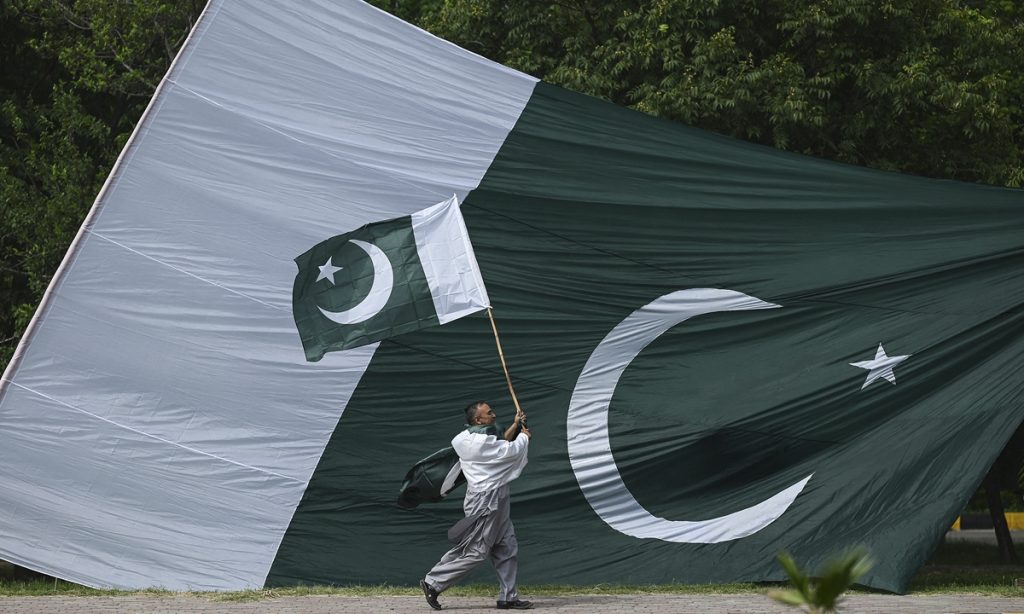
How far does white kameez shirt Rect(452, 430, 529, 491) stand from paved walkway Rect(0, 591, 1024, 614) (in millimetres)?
976

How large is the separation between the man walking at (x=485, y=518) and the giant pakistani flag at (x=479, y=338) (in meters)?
1.30

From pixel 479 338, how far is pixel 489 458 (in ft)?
5.98

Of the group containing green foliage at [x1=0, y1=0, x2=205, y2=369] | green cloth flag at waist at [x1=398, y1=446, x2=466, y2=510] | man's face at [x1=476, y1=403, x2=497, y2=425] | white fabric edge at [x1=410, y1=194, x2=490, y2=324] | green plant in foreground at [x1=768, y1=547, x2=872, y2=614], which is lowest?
green foliage at [x1=0, y1=0, x2=205, y2=369]

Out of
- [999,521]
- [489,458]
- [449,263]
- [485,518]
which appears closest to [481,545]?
[485,518]

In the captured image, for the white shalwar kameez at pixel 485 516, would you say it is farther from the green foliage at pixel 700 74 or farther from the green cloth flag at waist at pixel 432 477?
the green foliage at pixel 700 74

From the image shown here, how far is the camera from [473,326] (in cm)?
1097

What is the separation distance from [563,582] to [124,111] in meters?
11.7

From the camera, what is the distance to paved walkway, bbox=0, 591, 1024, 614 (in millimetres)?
9117

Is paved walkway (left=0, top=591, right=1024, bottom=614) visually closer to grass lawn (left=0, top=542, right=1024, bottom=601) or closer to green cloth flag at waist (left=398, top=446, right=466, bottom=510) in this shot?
grass lawn (left=0, top=542, right=1024, bottom=601)

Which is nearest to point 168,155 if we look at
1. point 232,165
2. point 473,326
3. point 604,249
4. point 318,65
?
point 232,165

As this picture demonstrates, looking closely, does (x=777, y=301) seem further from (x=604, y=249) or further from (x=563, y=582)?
(x=563, y=582)

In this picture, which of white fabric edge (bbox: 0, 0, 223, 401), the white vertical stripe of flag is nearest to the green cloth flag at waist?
the white vertical stripe of flag

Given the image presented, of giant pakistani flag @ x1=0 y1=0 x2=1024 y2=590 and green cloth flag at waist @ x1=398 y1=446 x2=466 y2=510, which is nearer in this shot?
green cloth flag at waist @ x1=398 y1=446 x2=466 y2=510

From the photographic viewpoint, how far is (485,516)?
30.5 feet
